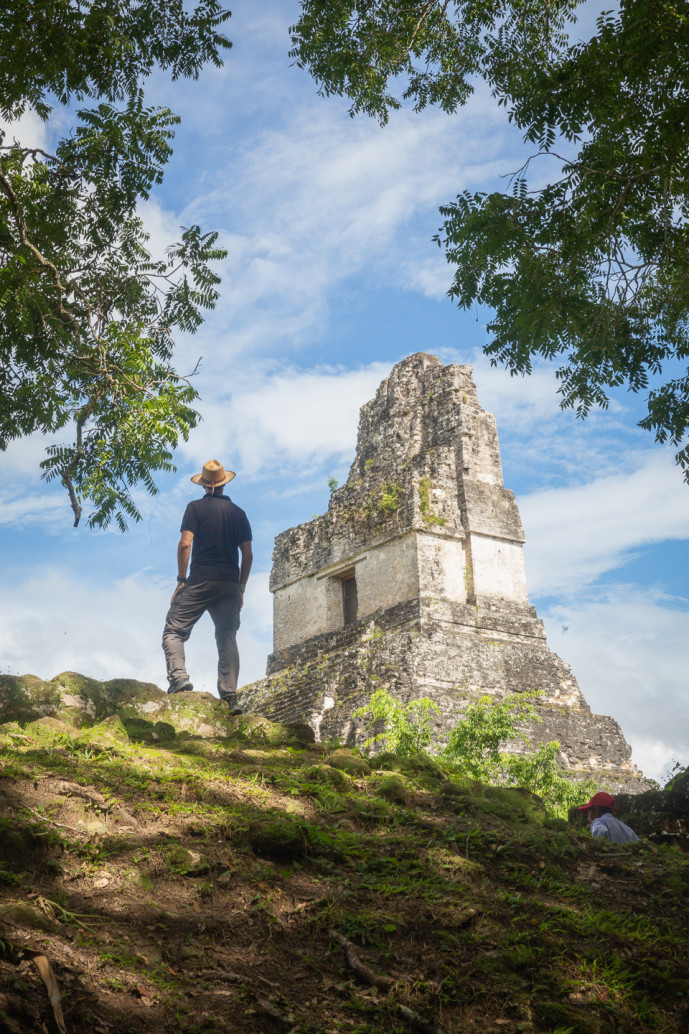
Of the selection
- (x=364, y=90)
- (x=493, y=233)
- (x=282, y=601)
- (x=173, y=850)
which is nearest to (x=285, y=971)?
(x=173, y=850)

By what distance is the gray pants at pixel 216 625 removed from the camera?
7.51 m

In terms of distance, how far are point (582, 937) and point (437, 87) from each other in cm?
722

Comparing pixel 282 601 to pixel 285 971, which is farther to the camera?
pixel 282 601

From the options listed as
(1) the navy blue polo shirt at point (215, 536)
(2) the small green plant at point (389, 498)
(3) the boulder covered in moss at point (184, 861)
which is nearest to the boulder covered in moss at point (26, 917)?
(3) the boulder covered in moss at point (184, 861)

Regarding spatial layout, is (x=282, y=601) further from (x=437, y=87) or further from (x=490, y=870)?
(x=490, y=870)

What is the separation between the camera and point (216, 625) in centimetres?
768

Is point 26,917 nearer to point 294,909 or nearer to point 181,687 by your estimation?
point 294,909

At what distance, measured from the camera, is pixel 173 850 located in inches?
164

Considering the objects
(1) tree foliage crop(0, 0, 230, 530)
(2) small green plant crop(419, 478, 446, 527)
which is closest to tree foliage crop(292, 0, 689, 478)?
(1) tree foliage crop(0, 0, 230, 530)

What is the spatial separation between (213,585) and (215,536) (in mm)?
416

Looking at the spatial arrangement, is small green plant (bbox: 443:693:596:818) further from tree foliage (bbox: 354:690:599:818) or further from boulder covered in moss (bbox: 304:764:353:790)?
boulder covered in moss (bbox: 304:764:353:790)

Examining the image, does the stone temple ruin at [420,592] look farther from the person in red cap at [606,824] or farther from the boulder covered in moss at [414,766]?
the person in red cap at [606,824]

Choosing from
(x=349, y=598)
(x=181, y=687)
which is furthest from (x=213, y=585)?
(x=349, y=598)

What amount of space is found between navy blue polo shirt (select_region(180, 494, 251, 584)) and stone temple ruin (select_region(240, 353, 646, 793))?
4.56 meters
